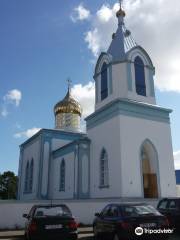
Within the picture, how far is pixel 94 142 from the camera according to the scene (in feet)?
65.0

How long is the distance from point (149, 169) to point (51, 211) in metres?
10.9

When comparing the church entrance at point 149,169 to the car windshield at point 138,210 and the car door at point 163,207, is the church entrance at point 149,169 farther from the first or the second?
the car windshield at point 138,210

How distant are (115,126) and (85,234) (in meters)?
7.64

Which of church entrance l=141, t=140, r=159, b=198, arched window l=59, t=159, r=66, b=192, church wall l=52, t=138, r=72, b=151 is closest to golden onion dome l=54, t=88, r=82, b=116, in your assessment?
church wall l=52, t=138, r=72, b=151

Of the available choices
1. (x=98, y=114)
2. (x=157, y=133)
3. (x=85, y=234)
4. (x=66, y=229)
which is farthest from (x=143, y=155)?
(x=66, y=229)

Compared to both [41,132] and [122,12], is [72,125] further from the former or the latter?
[122,12]

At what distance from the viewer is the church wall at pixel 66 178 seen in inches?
827

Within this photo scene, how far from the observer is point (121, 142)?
1673 cm

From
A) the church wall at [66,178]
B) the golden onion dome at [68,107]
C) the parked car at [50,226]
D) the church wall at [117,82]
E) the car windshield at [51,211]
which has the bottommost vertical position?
the parked car at [50,226]

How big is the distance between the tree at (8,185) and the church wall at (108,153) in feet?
115

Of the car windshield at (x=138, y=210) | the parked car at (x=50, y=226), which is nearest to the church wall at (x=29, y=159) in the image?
the parked car at (x=50, y=226)

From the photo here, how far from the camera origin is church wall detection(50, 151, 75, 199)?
21000 mm

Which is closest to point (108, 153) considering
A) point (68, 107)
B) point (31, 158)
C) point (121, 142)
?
point (121, 142)

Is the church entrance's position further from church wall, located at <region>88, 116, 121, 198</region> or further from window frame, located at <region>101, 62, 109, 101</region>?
window frame, located at <region>101, 62, 109, 101</region>
